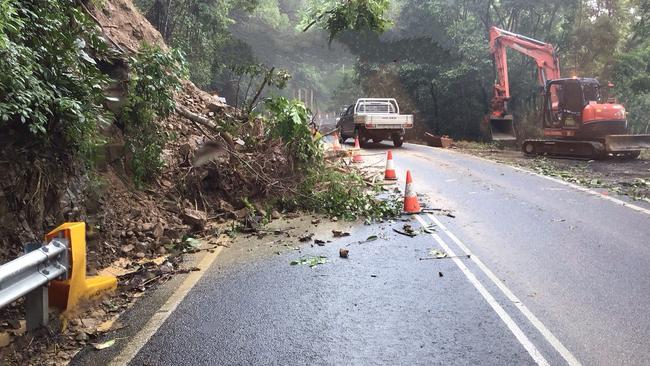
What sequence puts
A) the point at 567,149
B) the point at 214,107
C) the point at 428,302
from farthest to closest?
the point at 567,149, the point at 214,107, the point at 428,302

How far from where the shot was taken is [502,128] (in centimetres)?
2423

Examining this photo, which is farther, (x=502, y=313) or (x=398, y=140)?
(x=398, y=140)

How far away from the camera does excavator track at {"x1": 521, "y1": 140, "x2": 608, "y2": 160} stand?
1767 cm

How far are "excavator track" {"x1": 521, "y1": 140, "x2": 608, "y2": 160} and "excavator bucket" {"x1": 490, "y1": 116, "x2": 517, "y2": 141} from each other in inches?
139

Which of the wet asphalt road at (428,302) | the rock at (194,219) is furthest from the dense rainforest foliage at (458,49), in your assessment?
the wet asphalt road at (428,302)

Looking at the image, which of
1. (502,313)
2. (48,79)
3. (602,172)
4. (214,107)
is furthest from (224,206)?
(602,172)

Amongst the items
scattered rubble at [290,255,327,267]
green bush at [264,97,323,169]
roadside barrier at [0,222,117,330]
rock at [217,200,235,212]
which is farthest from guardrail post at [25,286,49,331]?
green bush at [264,97,323,169]

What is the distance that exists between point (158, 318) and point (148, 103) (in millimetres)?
4045

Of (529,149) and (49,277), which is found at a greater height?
(49,277)

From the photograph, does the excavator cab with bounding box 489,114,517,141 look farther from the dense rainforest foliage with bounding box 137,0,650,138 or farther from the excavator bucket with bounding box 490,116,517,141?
the dense rainforest foliage with bounding box 137,0,650,138

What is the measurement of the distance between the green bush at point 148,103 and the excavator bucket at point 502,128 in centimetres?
1864

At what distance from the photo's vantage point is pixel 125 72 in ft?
27.5

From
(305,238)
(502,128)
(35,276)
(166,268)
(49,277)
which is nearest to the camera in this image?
(35,276)

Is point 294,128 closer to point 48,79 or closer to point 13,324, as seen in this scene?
point 48,79
